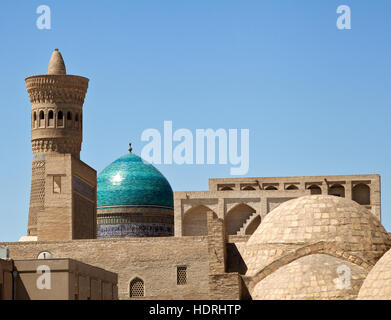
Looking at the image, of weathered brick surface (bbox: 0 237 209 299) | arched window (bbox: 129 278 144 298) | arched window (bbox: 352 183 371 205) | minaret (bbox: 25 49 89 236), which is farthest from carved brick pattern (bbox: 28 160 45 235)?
arched window (bbox: 352 183 371 205)

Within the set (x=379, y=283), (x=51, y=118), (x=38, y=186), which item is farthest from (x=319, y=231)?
(x=51, y=118)

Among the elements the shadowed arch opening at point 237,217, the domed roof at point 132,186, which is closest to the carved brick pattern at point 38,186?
the domed roof at point 132,186

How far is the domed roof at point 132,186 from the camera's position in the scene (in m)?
50.8

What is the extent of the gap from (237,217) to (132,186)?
9200mm

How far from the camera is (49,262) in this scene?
2739 cm

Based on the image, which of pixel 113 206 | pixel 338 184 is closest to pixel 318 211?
pixel 338 184

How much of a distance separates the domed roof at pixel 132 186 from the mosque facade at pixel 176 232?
0.05 meters

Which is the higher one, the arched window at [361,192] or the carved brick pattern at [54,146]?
the carved brick pattern at [54,146]

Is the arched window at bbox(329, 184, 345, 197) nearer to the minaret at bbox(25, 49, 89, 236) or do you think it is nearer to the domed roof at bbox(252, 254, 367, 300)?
the minaret at bbox(25, 49, 89, 236)

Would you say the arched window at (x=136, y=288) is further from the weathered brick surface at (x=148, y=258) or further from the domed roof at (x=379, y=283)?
the domed roof at (x=379, y=283)

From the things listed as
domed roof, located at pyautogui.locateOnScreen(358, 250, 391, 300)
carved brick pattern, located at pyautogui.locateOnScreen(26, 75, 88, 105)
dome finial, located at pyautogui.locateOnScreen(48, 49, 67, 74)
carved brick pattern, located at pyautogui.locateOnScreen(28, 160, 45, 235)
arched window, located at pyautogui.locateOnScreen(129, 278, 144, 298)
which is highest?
dome finial, located at pyautogui.locateOnScreen(48, 49, 67, 74)

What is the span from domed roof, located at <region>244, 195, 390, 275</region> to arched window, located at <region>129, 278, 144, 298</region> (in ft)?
19.3

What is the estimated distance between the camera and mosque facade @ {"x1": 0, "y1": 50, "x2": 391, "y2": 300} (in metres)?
27.4

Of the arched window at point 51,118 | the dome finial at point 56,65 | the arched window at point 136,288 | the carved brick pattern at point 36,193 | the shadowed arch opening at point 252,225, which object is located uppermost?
the dome finial at point 56,65
